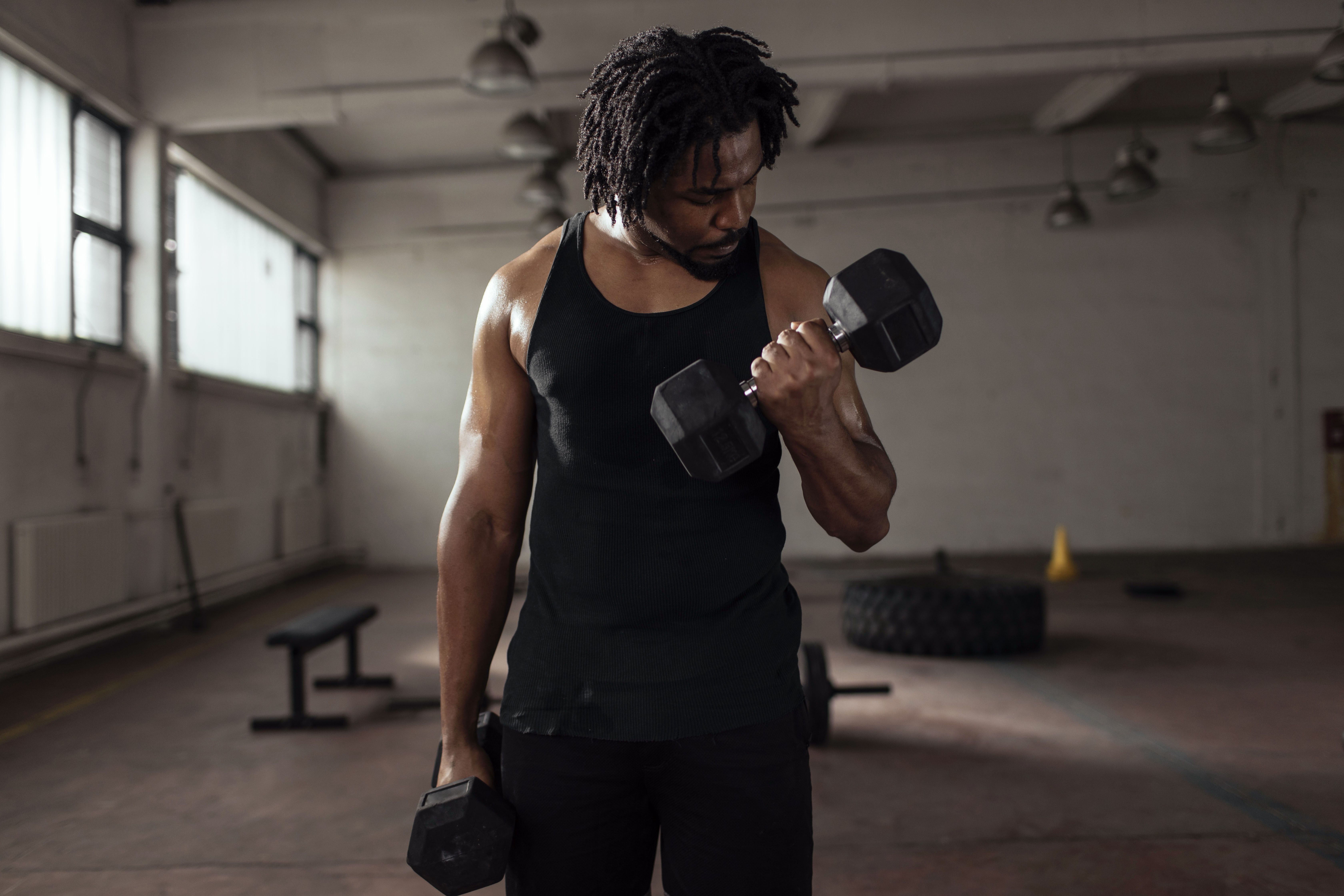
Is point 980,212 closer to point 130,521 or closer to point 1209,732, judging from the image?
point 1209,732

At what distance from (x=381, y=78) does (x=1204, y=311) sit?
25.2 feet

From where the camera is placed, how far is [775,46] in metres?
6.00

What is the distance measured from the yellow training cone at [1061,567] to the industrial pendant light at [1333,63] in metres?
3.65

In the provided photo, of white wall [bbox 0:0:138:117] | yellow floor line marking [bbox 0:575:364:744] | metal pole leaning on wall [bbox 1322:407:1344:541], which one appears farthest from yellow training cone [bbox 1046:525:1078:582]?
white wall [bbox 0:0:138:117]

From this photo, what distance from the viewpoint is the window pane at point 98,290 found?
5.48 m

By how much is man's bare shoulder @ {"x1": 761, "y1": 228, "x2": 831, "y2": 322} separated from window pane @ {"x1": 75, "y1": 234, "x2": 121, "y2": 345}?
17.9 feet

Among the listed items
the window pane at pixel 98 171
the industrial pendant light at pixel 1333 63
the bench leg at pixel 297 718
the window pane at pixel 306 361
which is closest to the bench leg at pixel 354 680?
the bench leg at pixel 297 718

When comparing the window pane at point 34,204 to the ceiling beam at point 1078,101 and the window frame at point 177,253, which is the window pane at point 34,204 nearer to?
the window frame at point 177,253

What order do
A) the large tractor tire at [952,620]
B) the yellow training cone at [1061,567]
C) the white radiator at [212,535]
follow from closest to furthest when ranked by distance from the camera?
1. the large tractor tire at [952,620]
2. the white radiator at [212,535]
3. the yellow training cone at [1061,567]

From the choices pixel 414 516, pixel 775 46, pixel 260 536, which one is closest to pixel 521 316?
pixel 775 46

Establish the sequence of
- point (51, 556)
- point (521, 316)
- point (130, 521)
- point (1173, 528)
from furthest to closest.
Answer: point (1173, 528) < point (130, 521) < point (51, 556) < point (521, 316)

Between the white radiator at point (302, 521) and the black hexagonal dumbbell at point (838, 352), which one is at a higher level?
the black hexagonal dumbbell at point (838, 352)

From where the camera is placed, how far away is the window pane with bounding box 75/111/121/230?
18.1 feet

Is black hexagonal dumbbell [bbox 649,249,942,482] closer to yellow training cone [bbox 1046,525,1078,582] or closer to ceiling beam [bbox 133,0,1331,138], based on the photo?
ceiling beam [bbox 133,0,1331,138]
